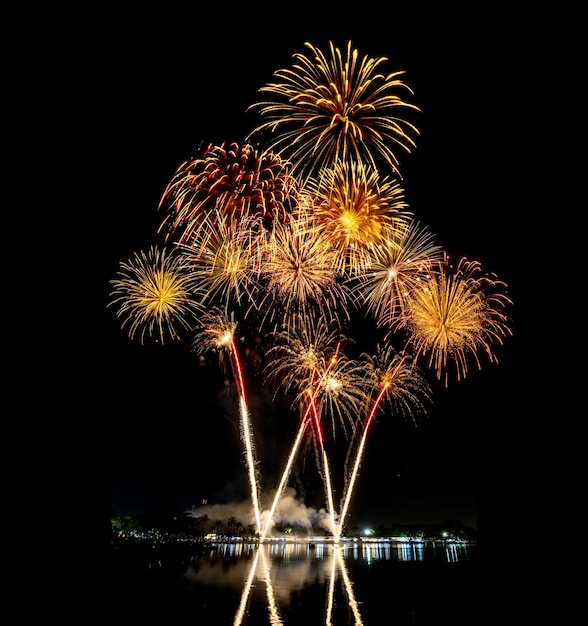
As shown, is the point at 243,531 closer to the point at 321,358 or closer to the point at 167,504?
the point at 167,504

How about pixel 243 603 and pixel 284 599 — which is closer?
pixel 243 603

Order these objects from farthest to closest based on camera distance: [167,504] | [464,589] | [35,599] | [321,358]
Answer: [167,504]
[321,358]
[464,589]
[35,599]

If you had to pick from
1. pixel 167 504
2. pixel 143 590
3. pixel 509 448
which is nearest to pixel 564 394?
pixel 509 448

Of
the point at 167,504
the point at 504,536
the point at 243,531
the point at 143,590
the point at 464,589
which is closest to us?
the point at 143,590

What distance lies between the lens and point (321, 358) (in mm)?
26578

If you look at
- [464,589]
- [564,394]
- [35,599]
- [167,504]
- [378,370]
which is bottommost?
[35,599]

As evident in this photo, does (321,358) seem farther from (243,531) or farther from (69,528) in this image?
(243,531)

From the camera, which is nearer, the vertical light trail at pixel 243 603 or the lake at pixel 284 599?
the vertical light trail at pixel 243 603

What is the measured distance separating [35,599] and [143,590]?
324 cm

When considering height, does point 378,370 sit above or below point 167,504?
below

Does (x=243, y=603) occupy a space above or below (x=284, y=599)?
below

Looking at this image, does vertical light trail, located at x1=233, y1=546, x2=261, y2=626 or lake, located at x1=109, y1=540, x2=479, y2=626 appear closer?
vertical light trail, located at x1=233, y1=546, x2=261, y2=626

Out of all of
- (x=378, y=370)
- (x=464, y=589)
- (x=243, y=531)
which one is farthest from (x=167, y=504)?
(x=464, y=589)

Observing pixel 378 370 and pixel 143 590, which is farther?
pixel 378 370
